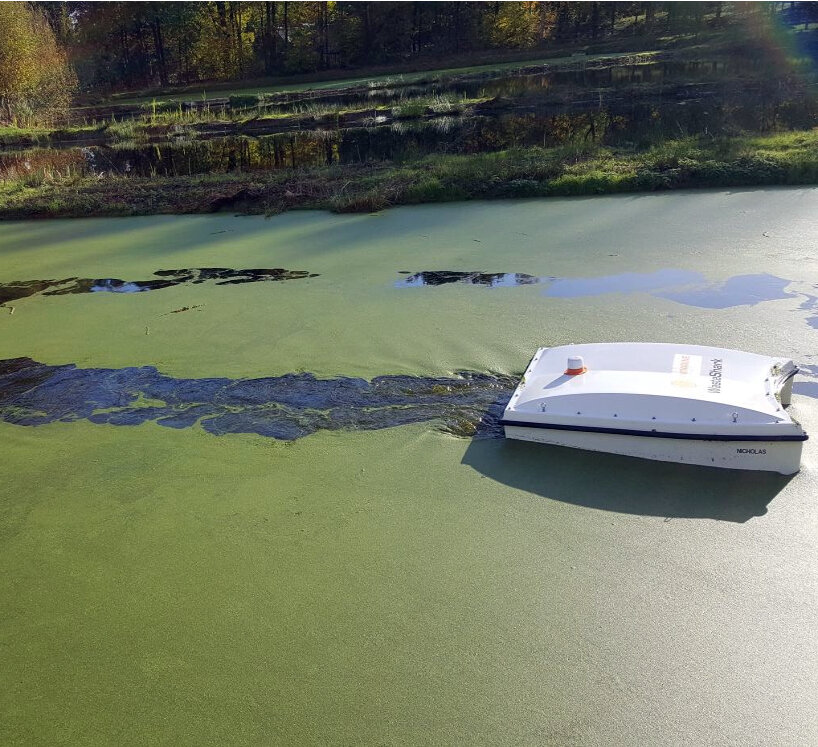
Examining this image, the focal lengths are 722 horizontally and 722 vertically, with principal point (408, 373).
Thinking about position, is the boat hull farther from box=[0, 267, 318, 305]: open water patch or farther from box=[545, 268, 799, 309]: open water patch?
box=[0, 267, 318, 305]: open water patch

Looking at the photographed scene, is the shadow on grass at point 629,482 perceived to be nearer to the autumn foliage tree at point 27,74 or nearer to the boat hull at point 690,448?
the boat hull at point 690,448

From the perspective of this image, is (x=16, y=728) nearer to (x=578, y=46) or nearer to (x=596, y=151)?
(x=596, y=151)

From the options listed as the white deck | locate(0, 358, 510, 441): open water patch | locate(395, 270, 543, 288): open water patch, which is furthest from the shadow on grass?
locate(395, 270, 543, 288): open water patch

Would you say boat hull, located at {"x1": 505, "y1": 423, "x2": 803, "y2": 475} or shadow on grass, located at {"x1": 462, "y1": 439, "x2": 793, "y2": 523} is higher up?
boat hull, located at {"x1": 505, "y1": 423, "x2": 803, "y2": 475}

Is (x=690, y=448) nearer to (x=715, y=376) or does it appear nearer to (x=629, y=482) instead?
(x=629, y=482)

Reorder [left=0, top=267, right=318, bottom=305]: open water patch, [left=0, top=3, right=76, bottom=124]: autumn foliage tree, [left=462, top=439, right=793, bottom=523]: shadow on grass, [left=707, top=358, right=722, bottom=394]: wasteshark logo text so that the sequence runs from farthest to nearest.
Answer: [left=0, top=3, right=76, bottom=124]: autumn foliage tree
[left=0, top=267, right=318, bottom=305]: open water patch
[left=707, top=358, right=722, bottom=394]: wasteshark logo text
[left=462, top=439, right=793, bottom=523]: shadow on grass

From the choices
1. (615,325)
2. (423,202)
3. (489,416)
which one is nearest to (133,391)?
(489,416)
